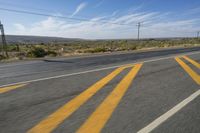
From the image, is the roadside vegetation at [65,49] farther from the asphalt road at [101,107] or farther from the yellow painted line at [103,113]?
the yellow painted line at [103,113]

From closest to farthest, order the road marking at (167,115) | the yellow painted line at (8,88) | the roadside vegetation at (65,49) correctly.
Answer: the road marking at (167,115) < the yellow painted line at (8,88) < the roadside vegetation at (65,49)

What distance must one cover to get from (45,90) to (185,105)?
3.61 m

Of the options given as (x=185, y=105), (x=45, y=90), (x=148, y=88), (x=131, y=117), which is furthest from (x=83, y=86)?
(x=185, y=105)

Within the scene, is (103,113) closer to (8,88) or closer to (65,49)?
(8,88)

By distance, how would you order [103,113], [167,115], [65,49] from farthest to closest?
[65,49] → [103,113] → [167,115]

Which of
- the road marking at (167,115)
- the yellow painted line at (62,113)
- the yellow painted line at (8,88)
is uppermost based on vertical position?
the yellow painted line at (8,88)

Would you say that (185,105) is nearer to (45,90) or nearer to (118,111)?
(118,111)

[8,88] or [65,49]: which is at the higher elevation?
[8,88]

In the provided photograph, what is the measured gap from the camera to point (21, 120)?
346cm

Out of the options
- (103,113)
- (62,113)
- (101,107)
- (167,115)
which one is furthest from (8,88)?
(167,115)

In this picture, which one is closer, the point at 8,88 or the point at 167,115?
the point at 167,115

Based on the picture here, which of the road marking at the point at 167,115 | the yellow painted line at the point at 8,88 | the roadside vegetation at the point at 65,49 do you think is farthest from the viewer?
the roadside vegetation at the point at 65,49

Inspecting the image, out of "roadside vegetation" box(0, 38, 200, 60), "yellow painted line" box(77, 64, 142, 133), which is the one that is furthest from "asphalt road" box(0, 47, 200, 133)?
"roadside vegetation" box(0, 38, 200, 60)

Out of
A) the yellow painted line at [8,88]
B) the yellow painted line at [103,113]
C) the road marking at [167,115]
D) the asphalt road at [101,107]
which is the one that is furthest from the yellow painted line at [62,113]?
the yellow painted line at [8,88]
